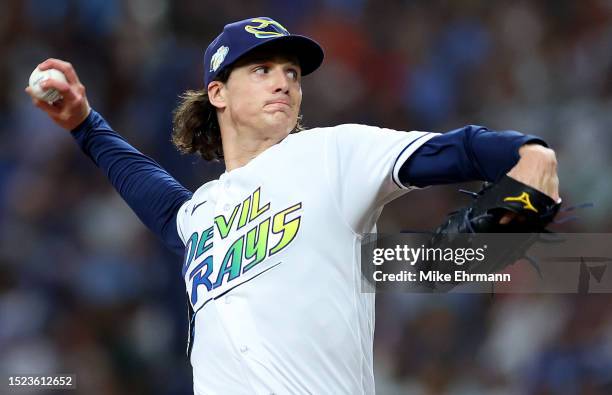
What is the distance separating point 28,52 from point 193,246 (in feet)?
9.81

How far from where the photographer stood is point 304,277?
211 centimetres

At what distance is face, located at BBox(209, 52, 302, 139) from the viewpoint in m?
2.46

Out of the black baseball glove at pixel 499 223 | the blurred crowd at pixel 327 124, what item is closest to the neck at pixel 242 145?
the black baseball glove at pixel 499 223

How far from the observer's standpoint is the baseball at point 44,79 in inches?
105

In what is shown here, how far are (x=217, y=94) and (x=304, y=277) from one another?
810mm

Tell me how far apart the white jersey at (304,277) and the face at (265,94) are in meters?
0.22

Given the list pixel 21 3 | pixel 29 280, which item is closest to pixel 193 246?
pixel 29 280

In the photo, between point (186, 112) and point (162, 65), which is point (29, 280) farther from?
point (186, 112)

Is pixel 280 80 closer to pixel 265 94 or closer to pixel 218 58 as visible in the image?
pixel 265 94

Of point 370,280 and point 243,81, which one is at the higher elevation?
point 243,81

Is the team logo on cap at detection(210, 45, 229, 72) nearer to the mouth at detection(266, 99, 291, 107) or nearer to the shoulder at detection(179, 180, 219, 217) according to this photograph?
the mouth at detection(266, 99, 291, 107)

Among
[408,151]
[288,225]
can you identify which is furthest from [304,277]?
[408,151]

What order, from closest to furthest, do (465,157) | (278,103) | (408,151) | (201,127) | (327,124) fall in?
(465,157), (408,151), (278,103), (201,127), (327,124)

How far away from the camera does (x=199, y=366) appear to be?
7.58 ft
